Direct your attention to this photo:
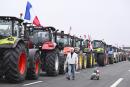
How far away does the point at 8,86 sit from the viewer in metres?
15.0

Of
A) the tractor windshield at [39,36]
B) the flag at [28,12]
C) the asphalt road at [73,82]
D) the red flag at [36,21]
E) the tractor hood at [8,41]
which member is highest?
the flag at [28,12]

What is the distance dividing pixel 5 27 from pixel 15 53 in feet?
4.77

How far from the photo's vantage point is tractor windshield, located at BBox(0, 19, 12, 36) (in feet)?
55.0

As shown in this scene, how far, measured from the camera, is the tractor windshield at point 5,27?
55.0 ft

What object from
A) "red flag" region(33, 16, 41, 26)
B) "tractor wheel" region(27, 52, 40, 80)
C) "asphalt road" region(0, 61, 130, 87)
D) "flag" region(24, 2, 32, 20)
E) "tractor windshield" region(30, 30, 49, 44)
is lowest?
"asphalt road" region(0, 61, 130, 87)

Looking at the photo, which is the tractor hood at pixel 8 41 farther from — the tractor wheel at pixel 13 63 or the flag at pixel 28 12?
the flag at pixel 28 12

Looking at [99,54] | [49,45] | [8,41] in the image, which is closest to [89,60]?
[99,54]

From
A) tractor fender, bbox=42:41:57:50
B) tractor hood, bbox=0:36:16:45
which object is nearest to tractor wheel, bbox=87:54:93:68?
tractor fender, bbox=42:41:57:50

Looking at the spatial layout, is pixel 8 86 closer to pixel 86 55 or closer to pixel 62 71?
pixel 62 71

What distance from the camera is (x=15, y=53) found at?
52.6ft

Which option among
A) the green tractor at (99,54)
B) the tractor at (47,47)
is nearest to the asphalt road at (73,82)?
the tractor at (47,47)

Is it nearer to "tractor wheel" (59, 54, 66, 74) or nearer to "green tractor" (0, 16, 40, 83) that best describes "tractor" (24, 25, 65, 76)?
"tractor wheel" (59, 54, 66, 74)

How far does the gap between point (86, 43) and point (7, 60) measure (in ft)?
66.6

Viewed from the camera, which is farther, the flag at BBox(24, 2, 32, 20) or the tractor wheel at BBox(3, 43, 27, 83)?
the flag at BBox(24, 2, 32, 20)
